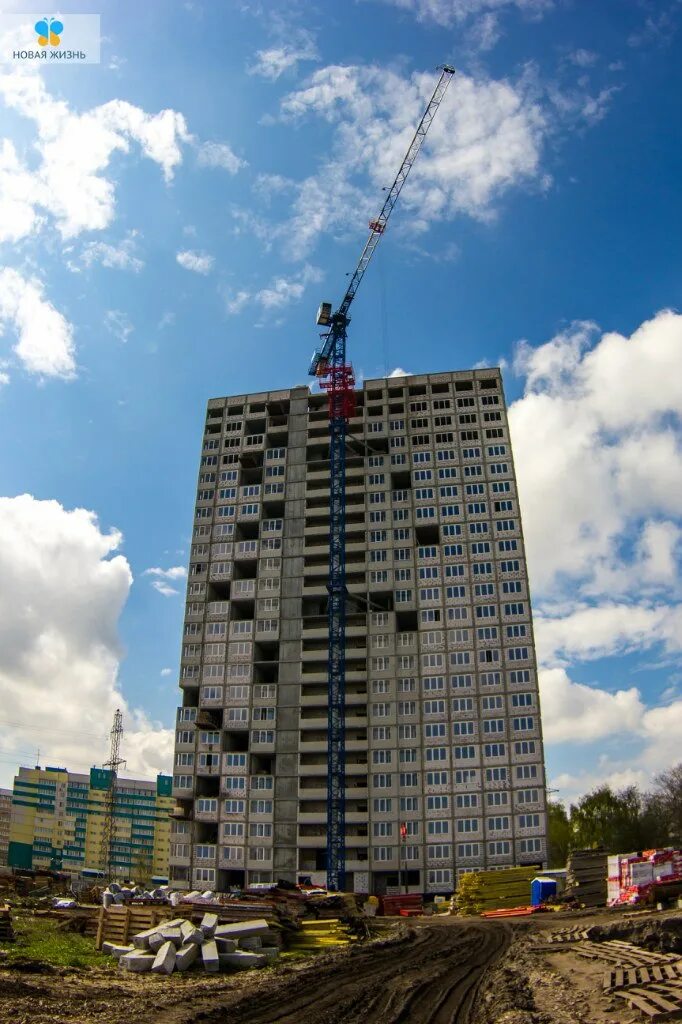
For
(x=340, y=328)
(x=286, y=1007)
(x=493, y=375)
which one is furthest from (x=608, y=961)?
(x=340, y=328)

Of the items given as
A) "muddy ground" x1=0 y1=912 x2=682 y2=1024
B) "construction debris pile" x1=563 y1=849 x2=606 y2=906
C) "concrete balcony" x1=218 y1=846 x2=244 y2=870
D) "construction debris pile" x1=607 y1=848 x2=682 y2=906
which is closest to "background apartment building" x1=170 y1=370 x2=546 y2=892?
"concrete balcony" x1=218 y1=846 x2=244 y2=870

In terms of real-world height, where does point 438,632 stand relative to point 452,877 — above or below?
above

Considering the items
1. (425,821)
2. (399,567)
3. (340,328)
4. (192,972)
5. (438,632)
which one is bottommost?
(192,972)

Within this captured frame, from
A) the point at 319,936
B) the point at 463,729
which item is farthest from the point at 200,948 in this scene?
the point at 463,729

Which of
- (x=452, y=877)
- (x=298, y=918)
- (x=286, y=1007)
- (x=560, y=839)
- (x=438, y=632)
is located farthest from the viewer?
(x=560, y=839)

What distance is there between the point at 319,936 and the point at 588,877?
72.8ft

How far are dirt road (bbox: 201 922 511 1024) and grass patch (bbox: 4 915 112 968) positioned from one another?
344 inches

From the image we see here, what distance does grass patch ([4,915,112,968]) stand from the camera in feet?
96.2

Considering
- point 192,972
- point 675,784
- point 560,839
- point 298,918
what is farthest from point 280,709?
point 192,972

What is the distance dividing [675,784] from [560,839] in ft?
55.8

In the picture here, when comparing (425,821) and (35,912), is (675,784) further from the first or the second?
(35,912)

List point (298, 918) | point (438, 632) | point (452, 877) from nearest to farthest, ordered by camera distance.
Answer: point (298, 918) < point (452, 877) < point (438, 632)

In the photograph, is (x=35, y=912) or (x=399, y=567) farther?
(x=399, y=567)

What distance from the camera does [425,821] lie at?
297ft
